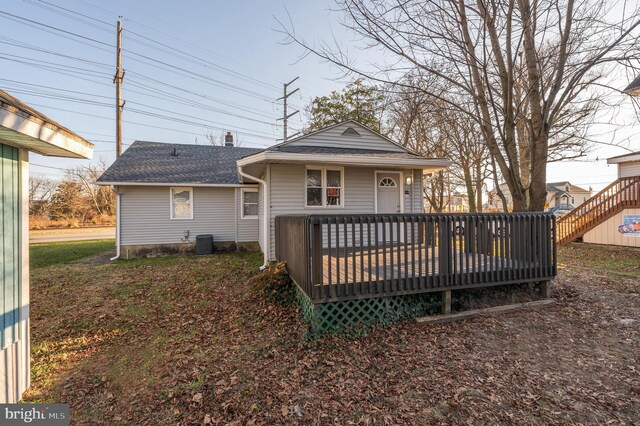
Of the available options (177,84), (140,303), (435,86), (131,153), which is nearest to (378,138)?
(435,86)

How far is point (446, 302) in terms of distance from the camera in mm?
4629

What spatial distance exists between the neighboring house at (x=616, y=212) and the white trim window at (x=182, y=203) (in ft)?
51.6

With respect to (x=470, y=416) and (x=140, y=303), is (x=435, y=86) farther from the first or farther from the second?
(x=140, y=303)

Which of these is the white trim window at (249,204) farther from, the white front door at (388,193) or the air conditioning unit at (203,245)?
the white front door at (388,193)

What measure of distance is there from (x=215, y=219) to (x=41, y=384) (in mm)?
8789

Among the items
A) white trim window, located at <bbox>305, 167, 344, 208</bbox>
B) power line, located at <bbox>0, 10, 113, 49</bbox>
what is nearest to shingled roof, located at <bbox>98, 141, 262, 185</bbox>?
white trim window, located at <bbox>305, 167, 344, 208</bbox>

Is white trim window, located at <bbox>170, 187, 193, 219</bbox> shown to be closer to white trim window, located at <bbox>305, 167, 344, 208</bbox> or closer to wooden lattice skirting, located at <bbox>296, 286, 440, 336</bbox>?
white trim window, located at <bbox>305, 167, 344, 208</bbox>

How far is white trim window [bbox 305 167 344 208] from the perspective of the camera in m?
8.38

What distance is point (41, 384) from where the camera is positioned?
3223 millimetres

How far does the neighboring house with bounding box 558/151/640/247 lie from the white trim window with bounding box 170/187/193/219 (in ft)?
51.6

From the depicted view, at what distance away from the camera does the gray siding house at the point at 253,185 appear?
8016mm

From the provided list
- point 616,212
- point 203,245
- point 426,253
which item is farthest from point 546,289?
point 203,245

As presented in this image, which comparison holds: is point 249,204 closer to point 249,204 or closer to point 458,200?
point 249,204

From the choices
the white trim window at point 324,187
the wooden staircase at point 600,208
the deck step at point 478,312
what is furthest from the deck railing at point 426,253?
the wooden staircase at point 600,208
